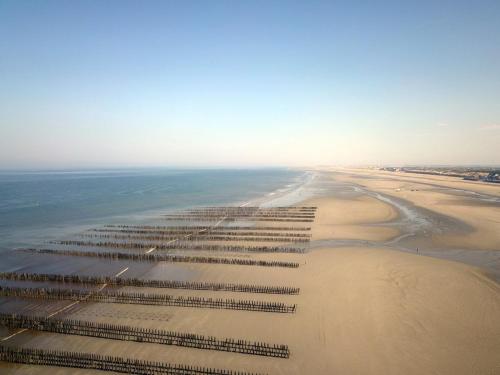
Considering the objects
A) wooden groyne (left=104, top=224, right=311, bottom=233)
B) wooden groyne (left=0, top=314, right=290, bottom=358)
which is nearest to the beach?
wooden groyne (left=0, top=314, right=290, bottom=358)

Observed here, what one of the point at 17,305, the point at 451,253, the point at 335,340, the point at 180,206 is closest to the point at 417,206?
the point at 451,253

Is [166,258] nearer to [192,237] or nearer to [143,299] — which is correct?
[192,237]

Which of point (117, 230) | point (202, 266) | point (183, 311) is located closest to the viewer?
point (183, 311)

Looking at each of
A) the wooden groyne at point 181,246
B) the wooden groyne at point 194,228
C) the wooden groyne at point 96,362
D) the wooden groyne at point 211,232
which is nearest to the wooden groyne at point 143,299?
the wooden groyne at point 96,362

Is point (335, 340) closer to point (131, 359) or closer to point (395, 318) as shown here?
point (395, 318)

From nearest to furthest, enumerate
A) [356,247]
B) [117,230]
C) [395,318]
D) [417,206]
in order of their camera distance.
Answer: [395,318], [356,247], [117,230], [417,206]

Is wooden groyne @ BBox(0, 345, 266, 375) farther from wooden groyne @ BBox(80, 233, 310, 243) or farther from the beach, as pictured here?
wooden groyne @ BBox(80, 233, 310, 243)

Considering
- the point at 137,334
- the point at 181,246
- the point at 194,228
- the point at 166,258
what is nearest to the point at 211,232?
the point at 194,228
